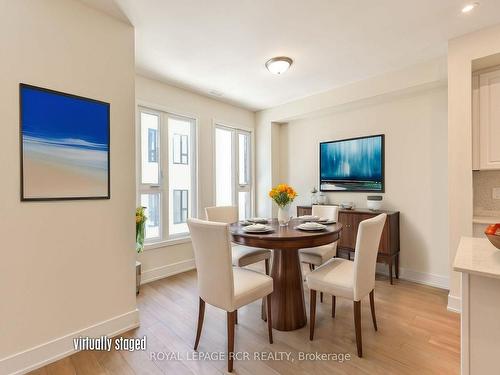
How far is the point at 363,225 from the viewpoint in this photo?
179cm

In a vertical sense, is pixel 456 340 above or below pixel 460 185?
below

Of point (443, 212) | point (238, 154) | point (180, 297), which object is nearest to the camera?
point (180, 297)

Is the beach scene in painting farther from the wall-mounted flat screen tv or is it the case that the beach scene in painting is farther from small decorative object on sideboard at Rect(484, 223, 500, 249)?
the wall-mounted flat screen tv

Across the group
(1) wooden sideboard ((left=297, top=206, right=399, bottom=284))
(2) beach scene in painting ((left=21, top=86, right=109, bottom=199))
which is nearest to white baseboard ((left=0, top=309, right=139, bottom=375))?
(2) beach scene in painting ((left=21, top=86, right=109, bottom=199))

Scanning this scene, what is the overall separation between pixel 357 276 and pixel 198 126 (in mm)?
3036

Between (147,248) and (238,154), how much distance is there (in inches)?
87.9

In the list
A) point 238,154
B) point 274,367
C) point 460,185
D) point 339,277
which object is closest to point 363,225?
point 339,277

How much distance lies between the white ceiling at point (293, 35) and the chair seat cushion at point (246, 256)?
209 cm

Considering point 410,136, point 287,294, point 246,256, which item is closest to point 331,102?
point 410,136

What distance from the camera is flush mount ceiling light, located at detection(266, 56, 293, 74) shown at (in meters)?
2.78

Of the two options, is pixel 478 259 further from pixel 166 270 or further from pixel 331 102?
pixel 166 270

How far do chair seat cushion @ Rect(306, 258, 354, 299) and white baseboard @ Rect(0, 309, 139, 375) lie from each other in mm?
1605

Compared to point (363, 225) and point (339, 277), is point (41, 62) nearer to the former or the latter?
point (363, 225)

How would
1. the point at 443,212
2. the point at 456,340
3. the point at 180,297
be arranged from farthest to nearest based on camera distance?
the point at 443,212 < the point at 180,297 < the point at 456,340
